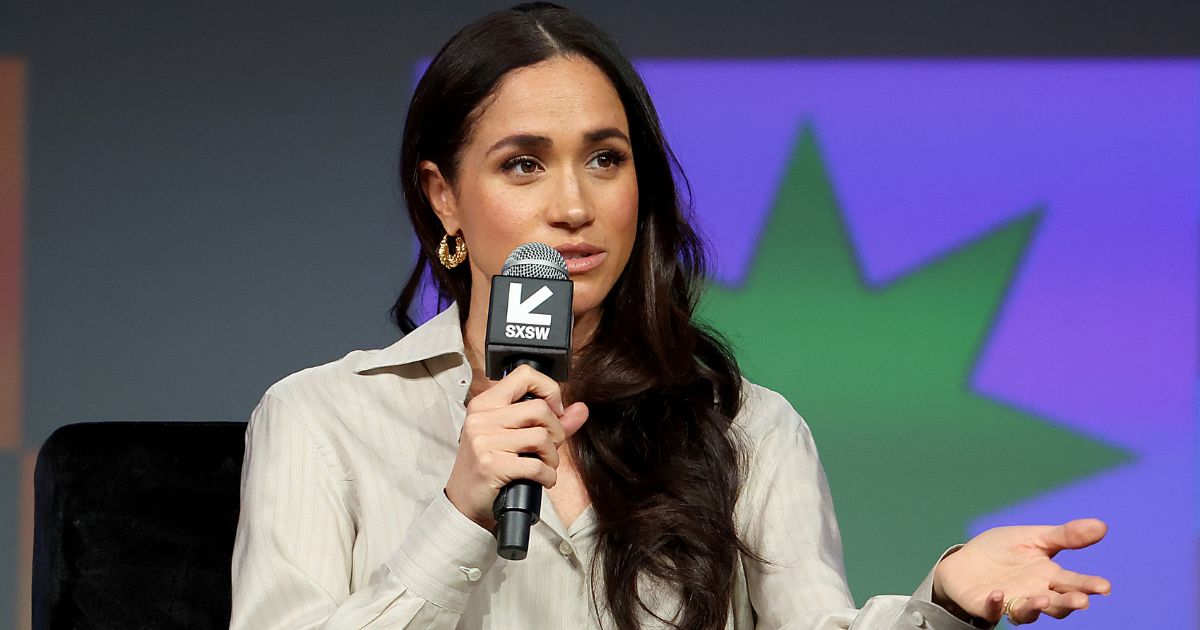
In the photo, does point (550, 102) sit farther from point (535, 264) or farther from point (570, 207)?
point (535, 264)

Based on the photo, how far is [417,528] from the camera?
165 centimetres

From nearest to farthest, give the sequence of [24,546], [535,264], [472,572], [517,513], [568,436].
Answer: [517,513] → [535,264] → [472,572] → [568,436] → [24,546]

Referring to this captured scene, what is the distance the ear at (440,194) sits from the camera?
2.08m

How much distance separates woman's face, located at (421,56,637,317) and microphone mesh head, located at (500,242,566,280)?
1.01ft

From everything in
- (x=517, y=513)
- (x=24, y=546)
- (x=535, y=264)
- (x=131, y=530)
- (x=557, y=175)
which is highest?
(x=557, y=175)

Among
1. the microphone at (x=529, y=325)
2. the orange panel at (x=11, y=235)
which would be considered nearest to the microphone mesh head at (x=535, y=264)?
the microphone at (x=529, y=325)

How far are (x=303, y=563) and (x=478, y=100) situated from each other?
629 millimetres

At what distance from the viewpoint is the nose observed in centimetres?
190

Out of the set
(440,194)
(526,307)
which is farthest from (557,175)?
(526,307)

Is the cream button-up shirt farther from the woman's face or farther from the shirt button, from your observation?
the woman's face

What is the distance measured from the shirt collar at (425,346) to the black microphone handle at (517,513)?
0.57 meters

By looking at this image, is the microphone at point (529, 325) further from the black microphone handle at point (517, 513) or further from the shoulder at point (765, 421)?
the shoulder at point (765, 421)

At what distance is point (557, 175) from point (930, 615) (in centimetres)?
72

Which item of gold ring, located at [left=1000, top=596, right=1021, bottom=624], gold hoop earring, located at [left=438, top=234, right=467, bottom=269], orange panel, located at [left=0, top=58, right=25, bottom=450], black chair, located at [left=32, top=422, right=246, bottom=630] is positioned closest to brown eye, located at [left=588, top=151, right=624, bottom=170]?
gold hoop earring, located at [left=438, top=234, right=467, bottom=269]
